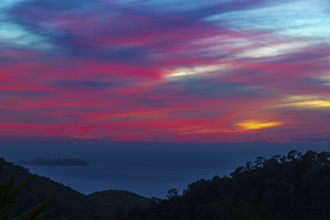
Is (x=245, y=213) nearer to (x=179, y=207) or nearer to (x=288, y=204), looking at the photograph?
(x=288, y=204)

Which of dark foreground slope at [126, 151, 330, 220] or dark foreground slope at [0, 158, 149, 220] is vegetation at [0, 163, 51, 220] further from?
dark foreground slope at [0, 158, 149, 220]

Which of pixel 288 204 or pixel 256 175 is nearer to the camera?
pixel 288 204

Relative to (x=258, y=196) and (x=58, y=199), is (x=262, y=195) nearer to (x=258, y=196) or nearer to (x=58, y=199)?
(x=258, y=196)

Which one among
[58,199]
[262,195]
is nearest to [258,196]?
[262,195]

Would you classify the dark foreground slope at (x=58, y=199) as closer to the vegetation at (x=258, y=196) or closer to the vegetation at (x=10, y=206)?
the vegetation at (x=258, y=196)

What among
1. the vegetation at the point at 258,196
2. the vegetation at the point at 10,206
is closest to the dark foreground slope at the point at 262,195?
the vegetation at the point at 258,196

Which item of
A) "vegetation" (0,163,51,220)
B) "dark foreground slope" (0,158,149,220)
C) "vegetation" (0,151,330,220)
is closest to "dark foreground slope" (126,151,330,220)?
"vegetation" (0,151,330,220)

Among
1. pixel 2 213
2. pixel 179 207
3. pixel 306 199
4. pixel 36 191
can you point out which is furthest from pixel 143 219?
pixel 2 213

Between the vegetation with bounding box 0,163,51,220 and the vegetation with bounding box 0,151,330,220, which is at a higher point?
the vegetation with bounding box 0,163,51,220
